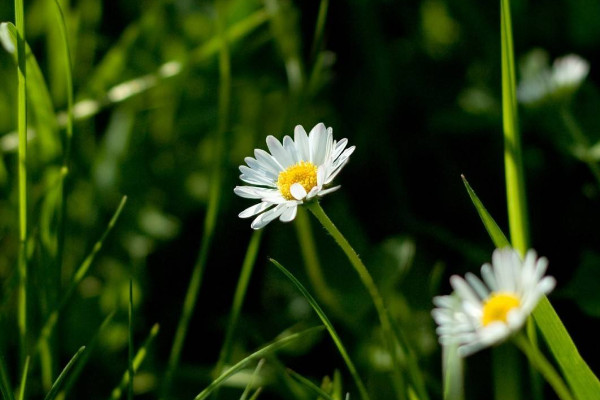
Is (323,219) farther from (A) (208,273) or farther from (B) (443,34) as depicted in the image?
(B) (443,34)

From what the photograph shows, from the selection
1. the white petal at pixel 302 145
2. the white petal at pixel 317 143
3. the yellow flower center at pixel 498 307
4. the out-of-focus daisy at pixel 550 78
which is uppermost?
the out-of-focus daisy at pixel 550 78

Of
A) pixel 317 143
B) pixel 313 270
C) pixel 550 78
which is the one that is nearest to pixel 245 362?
pixel 317 143

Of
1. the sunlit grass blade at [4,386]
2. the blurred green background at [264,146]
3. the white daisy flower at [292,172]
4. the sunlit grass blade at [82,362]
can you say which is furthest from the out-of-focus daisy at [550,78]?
the sunlit grass blade at [4,386]

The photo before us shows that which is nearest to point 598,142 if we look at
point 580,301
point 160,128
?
point 580,301

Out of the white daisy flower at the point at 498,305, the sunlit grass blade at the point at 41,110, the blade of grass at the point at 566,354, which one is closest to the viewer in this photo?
the white daisy flower at the point at 498,305

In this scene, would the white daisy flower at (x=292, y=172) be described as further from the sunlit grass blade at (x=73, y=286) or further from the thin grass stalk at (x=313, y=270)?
the thin grass stalk at (x=313, y=270)

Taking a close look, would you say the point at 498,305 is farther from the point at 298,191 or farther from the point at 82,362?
the point at 82,362

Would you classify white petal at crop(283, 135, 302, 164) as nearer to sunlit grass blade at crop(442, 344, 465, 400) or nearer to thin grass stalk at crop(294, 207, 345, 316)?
sunlit grass blade at crop(442, 344, 465, 400)

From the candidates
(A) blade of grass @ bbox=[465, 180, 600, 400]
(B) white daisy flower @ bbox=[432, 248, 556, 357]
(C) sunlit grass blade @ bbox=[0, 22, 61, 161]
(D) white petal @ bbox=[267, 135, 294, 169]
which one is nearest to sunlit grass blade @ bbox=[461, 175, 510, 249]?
(A) blade of grass @ bbox=[465, 180, 600, 400]
